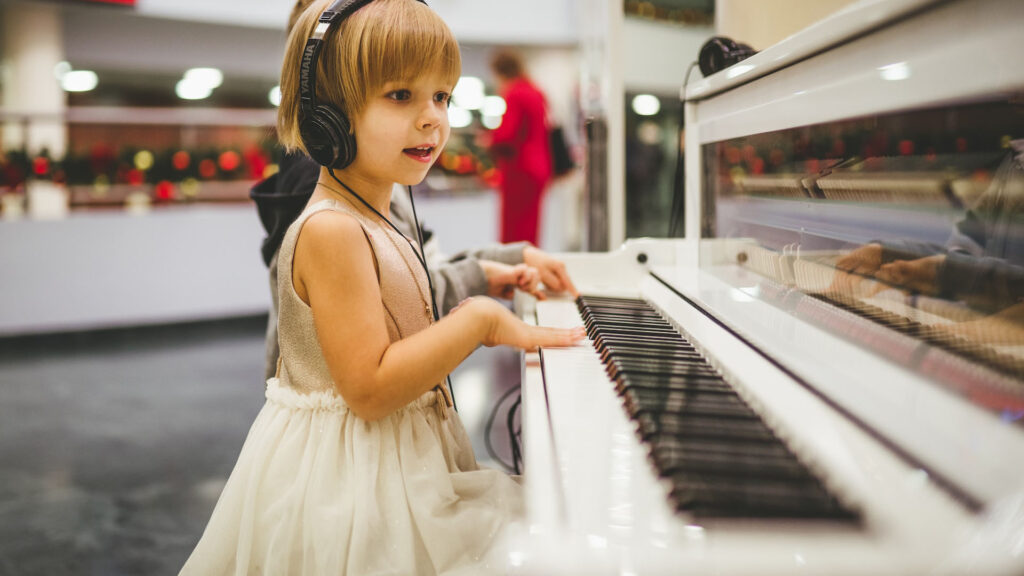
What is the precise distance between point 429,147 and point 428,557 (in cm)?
62

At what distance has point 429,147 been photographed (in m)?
1.21

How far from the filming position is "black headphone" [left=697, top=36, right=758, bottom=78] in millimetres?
1660

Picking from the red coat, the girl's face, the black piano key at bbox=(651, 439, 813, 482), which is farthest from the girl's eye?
the red coat

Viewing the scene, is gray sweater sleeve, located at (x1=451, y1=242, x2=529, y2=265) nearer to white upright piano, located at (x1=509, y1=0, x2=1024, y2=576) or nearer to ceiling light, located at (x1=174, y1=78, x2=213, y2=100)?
white upright piano, located at (x1=509, y1=0, x2=1024, y2=576)

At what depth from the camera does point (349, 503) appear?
3.52ft

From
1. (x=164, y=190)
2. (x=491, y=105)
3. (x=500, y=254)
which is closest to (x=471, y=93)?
(x=491, y=105)

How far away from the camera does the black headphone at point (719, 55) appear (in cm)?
166

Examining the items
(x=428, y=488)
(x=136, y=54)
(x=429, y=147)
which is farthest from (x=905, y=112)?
(x=136, y=54)

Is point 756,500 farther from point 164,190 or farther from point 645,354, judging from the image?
point 164,190

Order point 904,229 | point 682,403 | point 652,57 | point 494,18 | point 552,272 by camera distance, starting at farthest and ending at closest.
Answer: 1. point 494,18
2. point 652,57
3. point 552,272
4. point 904,229
5. point 682,403

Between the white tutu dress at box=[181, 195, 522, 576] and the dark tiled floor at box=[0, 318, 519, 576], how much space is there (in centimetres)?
141

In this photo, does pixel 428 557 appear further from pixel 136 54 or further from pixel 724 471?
pixel 136 54

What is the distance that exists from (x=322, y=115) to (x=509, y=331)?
42cm

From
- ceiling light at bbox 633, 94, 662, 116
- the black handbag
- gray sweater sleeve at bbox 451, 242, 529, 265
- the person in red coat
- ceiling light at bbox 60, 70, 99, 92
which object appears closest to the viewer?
gray sweater sleeve at bbox 451, 242, 529, 265
